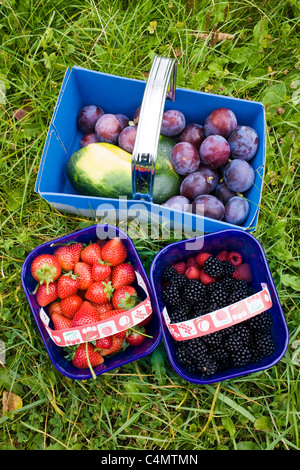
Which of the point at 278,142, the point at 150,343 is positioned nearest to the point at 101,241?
the point at 150,343

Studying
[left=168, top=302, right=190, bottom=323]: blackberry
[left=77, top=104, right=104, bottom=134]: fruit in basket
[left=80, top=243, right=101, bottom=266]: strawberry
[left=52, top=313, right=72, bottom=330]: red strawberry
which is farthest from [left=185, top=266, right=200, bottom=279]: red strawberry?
[left=77, top=104, right=104, bottom=134]: fruit in basket

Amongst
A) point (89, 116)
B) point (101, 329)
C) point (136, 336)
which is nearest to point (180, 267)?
point (136, 336)

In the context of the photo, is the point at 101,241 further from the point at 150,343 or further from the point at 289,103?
the point at 289,103

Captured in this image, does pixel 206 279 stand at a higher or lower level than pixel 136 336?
higher

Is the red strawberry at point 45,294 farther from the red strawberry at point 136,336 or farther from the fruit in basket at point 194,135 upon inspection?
the fruit in basket at point 194,135

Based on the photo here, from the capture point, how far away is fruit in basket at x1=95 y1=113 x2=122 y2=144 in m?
1.59

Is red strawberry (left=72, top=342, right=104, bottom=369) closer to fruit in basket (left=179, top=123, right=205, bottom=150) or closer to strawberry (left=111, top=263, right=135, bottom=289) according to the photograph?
strawberry (left=111, top=263, right=135, bottom=289)

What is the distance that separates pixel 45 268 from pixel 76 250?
0.14 meters

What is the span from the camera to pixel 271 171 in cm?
171

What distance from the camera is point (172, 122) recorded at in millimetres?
1546

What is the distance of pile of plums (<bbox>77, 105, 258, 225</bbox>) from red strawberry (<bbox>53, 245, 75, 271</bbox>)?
0.42m

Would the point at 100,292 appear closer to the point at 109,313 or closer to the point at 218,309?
the point at 109,313

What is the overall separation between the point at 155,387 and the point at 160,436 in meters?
0.18

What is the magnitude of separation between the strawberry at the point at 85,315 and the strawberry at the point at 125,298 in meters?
0.08
